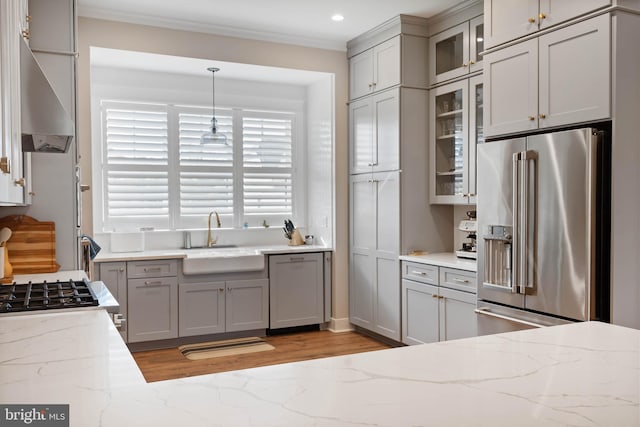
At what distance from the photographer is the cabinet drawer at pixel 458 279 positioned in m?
3.72

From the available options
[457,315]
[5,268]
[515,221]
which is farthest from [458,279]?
[5,268]

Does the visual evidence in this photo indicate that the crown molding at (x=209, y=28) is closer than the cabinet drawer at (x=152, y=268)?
Yes

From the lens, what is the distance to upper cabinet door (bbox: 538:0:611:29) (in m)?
2.80

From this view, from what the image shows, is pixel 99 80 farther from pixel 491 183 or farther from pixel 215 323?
pixel 491 183

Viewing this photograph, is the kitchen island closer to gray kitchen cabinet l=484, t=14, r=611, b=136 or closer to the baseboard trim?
gray kitchen cabinet l=484, t=14, r=611, b=136

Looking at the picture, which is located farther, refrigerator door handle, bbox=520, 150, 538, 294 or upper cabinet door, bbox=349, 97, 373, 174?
upper cabinet door, bbox=349, 97, 373, 174

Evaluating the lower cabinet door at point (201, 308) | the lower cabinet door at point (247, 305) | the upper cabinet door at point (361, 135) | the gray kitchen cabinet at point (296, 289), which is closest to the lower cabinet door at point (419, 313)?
the gray kitchen cabinet at point (296, 289)

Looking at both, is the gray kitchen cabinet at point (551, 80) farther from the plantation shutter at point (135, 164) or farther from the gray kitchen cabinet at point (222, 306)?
the plantation shutter at point (135, 164)

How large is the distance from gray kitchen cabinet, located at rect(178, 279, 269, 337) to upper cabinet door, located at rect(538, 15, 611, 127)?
9.69 ft

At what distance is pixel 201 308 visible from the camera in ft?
15.6

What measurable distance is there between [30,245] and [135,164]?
2.04 m

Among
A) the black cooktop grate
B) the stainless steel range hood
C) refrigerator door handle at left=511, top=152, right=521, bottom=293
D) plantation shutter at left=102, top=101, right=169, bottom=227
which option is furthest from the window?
refrigerator door handle at left=511, top=152, right=521, bottom=293

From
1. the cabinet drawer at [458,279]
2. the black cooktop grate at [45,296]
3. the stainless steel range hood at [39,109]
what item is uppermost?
the stainless steel range hood at [39,109]

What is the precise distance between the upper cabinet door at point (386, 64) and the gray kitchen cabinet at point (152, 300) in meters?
2.37
